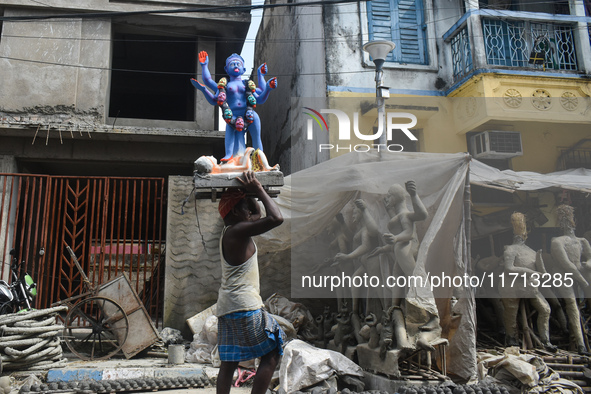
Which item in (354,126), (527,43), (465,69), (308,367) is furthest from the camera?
(527,43)

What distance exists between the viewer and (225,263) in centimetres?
327

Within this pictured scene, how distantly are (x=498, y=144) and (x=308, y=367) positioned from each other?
594 centimetres

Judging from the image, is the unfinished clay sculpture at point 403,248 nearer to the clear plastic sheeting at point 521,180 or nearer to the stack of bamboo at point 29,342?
the clear plastic sheeting at point 521,180

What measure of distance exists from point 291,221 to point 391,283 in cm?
169

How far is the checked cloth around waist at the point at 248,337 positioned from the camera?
3135 mm

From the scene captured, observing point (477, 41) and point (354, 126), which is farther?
point (354, 126)

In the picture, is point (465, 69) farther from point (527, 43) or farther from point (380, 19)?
point (380, 19)

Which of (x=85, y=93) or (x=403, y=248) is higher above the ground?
(x=85, y=93)

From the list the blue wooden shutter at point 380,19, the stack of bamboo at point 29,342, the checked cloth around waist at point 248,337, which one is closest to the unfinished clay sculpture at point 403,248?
the checked cloth around waist at point 248,337

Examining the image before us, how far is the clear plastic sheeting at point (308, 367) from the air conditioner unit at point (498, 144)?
17.3ft

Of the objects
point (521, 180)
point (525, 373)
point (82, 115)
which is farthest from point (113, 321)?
point (521, 180)

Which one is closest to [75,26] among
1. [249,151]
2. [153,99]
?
[153,99]

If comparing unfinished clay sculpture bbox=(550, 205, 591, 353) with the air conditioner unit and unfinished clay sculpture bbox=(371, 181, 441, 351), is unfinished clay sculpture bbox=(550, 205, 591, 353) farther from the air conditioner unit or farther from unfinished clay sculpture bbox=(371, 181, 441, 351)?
unfinished clay sculpture bbox=(371, 181, 441, 351)

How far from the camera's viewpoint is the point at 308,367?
468 cm
